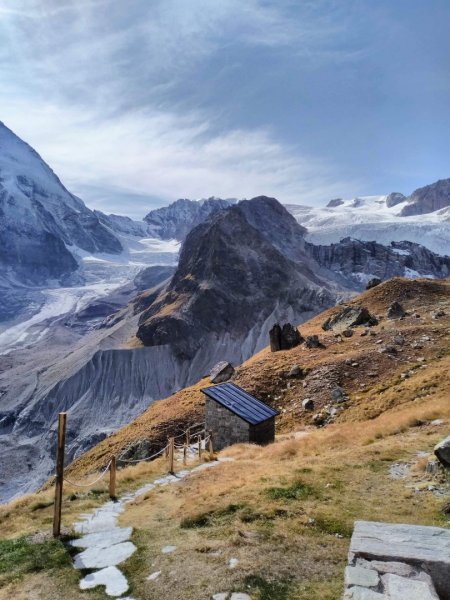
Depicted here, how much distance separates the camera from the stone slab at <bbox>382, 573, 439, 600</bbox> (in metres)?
6.14

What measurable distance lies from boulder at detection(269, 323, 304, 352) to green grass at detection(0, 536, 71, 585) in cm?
3583

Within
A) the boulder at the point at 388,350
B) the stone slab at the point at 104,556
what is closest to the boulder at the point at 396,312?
→ the boulder at the point at 388,350

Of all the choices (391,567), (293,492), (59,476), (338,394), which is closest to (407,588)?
(391,567)

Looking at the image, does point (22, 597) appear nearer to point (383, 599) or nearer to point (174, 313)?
point (383, 599)

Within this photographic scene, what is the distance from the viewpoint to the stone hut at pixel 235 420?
23547 millimetres

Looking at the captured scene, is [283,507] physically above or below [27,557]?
above

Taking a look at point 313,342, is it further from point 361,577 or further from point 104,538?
point 361,577

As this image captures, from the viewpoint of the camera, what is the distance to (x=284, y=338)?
151ft

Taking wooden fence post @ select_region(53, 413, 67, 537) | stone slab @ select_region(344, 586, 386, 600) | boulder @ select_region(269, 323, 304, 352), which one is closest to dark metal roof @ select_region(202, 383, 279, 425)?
wooden fence post @ select_region(53, 413, 67, 537)

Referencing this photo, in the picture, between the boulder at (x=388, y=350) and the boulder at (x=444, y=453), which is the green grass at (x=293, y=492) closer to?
the boulder at (x=444, y=453)

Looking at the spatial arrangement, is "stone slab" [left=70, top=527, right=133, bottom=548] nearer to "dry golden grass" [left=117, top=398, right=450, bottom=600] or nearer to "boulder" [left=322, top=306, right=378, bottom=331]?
"dry golden grass" [left=117, top=398, right=450, bottom=600]

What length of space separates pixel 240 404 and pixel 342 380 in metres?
9.55

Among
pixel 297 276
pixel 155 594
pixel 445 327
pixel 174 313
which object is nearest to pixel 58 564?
pixel 155 594

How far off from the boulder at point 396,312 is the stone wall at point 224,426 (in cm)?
2472
